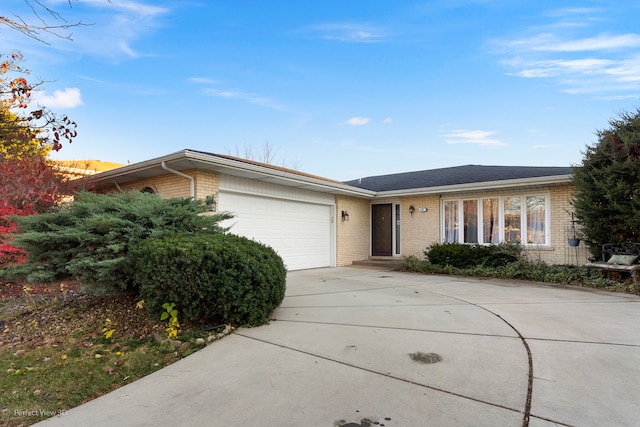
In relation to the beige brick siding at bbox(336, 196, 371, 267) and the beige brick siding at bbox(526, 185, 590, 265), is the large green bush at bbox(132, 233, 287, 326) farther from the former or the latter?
the beige brick siding at bbox(526, 185, 590, 265)

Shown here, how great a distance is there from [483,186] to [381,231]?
4339mm

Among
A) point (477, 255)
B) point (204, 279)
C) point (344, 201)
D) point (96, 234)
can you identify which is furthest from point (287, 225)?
point (204, 279)

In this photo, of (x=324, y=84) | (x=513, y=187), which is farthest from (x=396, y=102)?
(x=513, y=187)

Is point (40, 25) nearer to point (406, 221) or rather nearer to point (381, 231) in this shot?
point (406, 221)

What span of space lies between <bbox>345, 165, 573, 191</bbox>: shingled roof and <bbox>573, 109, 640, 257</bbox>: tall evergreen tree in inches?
61.2

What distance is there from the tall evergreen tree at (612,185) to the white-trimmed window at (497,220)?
1994 mm

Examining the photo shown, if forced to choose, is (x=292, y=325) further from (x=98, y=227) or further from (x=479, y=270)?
(x=479, y=270)

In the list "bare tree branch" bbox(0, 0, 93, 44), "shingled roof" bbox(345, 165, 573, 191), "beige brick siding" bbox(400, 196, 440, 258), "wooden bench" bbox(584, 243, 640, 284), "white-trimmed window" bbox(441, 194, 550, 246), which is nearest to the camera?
"bare tree branch" bbox(0, 0, 93, 44)

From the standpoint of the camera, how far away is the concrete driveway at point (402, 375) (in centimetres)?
233

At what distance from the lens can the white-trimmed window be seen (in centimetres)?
1074

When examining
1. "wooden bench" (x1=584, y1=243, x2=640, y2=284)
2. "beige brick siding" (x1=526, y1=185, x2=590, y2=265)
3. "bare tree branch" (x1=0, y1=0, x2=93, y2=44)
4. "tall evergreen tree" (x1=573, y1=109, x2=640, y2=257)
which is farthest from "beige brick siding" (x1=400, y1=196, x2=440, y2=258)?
"bare tree branch" (x1=0, y1=0, x2=93, y2=44)

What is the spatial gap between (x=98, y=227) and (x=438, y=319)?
474 cm

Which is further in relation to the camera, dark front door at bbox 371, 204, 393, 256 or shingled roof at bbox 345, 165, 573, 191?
dark front door at bbox 371, 204, 393, 256

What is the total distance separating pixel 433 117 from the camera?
12.4m
